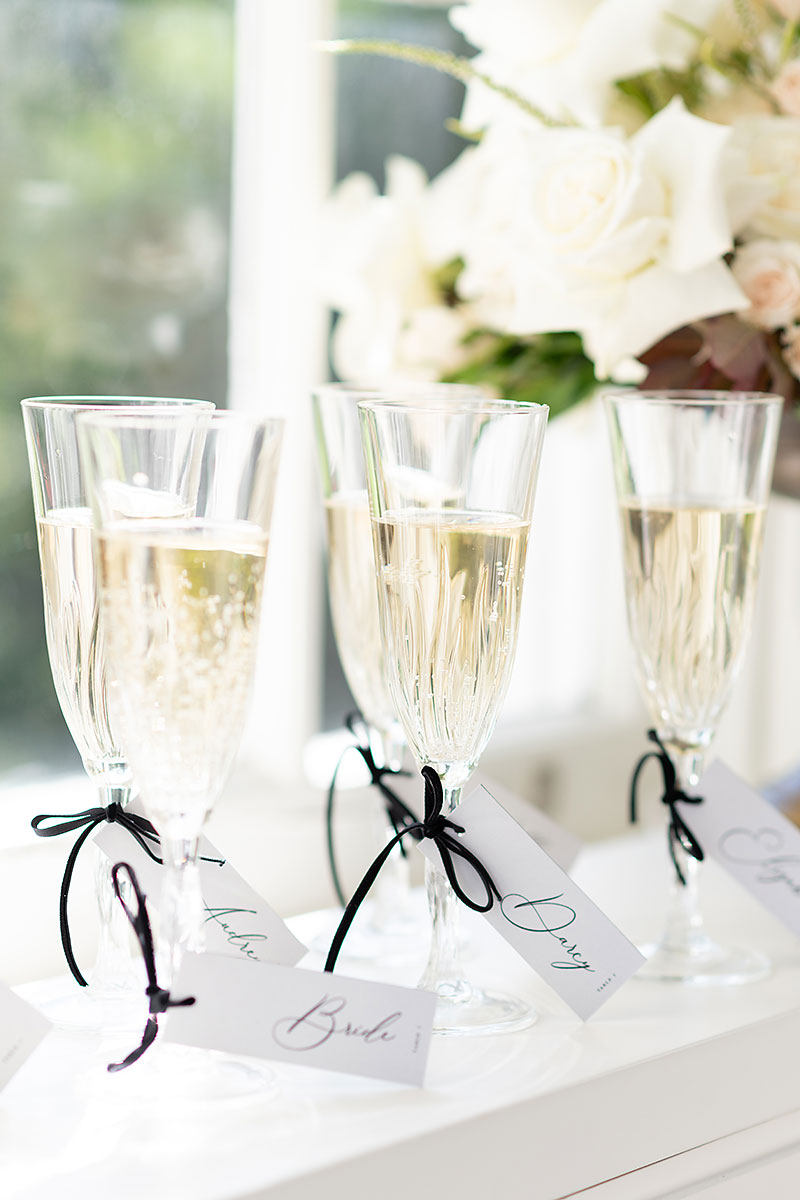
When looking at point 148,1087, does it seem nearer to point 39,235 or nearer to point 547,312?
point 547,312

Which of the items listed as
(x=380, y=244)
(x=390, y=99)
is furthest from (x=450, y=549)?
(x=390, y=99)

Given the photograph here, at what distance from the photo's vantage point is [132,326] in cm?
126

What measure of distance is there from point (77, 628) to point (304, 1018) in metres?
0.24

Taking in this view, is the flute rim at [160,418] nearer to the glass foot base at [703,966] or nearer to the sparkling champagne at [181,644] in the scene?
the sparkling champagne at [181,644]

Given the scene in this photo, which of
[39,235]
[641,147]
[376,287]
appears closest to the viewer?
[641,147]

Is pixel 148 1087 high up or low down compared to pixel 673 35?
down

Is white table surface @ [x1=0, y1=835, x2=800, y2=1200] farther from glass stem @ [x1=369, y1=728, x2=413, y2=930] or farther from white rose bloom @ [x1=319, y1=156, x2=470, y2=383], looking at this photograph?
white rose bloom @ [x1=319, y1=156, x2=470, y2=383]

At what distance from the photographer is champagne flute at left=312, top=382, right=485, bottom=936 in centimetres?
89

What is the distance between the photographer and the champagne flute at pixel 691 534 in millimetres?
828

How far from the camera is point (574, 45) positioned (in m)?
0.96

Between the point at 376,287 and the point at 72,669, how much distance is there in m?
0.49

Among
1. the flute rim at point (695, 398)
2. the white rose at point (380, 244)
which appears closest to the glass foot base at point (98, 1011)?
the flute rim at point (695, 398)

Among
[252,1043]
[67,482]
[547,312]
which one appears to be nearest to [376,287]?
[547,312]

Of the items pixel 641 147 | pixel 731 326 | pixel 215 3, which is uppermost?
pixel 215 3
